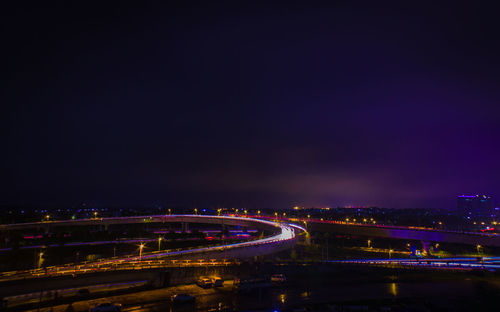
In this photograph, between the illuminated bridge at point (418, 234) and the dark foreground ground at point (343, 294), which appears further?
the illuminated bridge at point (418, 234)

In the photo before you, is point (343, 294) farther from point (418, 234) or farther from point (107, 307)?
point (418, 234)

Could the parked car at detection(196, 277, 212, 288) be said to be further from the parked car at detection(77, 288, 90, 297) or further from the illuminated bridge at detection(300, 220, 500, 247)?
the illuminated bridge at detection(300, 220, 500, 247)

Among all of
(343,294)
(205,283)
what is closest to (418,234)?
(343,294)

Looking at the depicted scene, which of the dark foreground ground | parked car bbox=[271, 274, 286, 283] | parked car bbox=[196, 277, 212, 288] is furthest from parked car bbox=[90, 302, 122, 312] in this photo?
parked car bbox=[271, 274, 286, 283]

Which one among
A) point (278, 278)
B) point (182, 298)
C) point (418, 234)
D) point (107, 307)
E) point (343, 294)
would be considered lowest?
point (343, 294)

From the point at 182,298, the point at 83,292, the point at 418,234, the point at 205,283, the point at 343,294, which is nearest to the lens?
the point at 182,298

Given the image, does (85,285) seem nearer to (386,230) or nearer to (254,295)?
(254,295)

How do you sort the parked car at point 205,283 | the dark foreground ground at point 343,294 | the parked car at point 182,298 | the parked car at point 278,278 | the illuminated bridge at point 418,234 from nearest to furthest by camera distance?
the dark foreground ground at point 343,294 < the parked car at point 182,298 < the parked car at point 205,283 < the parked car at point 278,278 < the illuminated bridge at point 418,234

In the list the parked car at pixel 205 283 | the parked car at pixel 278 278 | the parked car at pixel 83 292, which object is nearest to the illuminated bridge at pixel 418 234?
the parked car at pixel 278 278

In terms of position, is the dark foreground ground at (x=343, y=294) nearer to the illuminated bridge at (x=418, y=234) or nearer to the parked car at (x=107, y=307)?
the parked car at (x=107, y=307)

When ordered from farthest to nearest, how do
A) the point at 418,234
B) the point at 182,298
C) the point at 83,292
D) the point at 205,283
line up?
the point at 418,234, the point at 205,283, the point at 83,292, the point at 182,298
